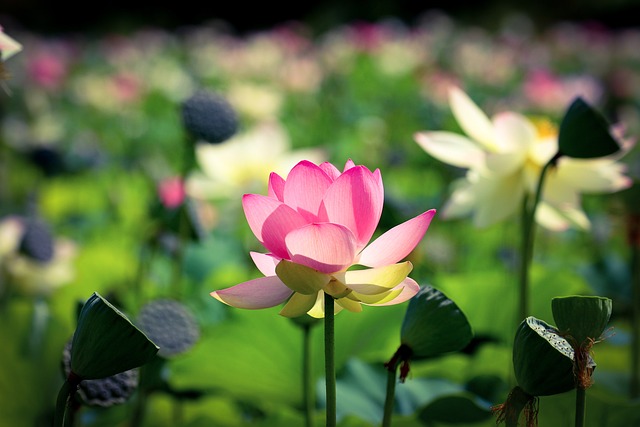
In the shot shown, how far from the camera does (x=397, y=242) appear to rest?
0.31 meters

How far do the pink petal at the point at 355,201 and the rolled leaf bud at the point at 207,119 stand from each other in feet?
1.25

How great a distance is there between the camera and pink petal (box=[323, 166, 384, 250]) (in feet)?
1.01

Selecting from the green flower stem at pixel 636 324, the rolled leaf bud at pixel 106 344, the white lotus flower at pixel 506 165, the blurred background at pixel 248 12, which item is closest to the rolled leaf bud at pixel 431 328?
the rolled leaf bud at pixel 106 344

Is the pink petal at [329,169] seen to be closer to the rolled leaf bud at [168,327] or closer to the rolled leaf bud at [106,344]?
the rolled leaf bud at [106,344]

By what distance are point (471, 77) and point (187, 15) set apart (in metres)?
5.64

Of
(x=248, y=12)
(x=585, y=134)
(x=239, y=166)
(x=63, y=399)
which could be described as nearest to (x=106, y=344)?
(x=63, y=399)

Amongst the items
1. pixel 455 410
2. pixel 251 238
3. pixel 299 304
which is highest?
pixel 299 304

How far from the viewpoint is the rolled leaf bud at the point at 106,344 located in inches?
12.3

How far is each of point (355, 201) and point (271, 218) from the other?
0.04 metres

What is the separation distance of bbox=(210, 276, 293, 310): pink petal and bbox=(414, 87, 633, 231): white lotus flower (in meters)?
0.28

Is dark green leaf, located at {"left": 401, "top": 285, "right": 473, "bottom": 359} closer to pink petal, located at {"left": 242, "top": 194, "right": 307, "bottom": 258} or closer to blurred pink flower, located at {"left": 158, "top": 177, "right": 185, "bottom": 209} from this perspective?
pink petal, located at {"left": 242, "top": 194, "right": 307, "bottom": 258}

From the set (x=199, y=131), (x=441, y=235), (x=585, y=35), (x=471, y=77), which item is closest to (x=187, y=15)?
(x=585, y=35)

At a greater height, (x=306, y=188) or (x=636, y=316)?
(x=306, y=188)

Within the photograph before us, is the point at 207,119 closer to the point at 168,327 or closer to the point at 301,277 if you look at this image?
the point at 168,327
